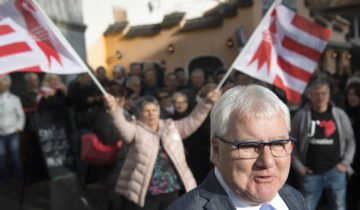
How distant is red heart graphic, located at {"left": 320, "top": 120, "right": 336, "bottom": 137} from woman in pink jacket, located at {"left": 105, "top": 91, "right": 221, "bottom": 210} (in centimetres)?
149

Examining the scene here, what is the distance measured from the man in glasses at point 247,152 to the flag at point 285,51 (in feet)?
7.33

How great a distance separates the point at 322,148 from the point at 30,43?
9.85 feet

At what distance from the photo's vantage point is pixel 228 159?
1.45 meters

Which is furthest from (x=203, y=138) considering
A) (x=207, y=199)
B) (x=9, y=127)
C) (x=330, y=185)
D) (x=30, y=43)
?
(x=9, y=127)

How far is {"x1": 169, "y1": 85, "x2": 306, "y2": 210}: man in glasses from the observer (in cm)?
140

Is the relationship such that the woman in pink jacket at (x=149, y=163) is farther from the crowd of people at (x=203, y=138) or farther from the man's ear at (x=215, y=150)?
the man's ear at (x=215, y=150)

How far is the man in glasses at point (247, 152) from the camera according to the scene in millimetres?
1403

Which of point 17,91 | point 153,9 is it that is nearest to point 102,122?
point 17,91

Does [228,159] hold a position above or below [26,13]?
below

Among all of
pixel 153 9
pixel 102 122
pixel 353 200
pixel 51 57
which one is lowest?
pixel 353 200

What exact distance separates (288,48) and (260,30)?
0.41 m

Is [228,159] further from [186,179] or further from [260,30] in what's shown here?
[260,30]

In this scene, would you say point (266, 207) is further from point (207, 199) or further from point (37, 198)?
point (37, 198)

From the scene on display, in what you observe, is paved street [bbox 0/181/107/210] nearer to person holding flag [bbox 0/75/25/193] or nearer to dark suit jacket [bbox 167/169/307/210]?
person holding flag [bbox 0/75/25/193]
